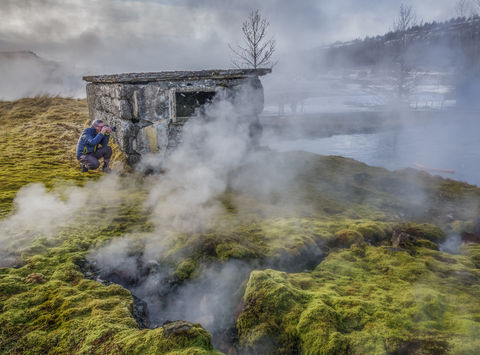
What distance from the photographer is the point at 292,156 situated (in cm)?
766

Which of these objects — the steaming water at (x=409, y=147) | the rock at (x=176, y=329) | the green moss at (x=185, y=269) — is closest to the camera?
the rock at (x=176, y=329)

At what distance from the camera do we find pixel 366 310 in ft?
7.40

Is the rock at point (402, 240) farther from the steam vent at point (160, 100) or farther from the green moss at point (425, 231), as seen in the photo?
the steam vent at point (160, 100)

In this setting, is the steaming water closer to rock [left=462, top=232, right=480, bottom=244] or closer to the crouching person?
rock [left=462, top=232, right=480, bottom=244]

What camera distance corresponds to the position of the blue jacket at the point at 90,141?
5855 millimetres

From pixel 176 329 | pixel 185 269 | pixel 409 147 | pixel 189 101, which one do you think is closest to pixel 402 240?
pixel 185 269

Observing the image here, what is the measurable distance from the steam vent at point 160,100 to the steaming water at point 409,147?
5476 millimetres

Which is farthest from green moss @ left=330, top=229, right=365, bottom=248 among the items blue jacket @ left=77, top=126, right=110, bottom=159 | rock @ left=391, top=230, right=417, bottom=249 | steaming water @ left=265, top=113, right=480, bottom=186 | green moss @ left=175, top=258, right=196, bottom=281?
steaming water @ left=265, top=113, right=480, bottom=186

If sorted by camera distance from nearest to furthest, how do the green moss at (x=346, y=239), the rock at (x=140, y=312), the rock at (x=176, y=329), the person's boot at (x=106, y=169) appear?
the rock at (x=176, y=329) < the rock at (x=140, y=312) < the green moss at (x=346, y=239) < the person's boot at (x=106, y=169)

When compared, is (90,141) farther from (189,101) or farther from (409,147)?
(409,147)

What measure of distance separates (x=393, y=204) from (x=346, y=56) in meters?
59.1

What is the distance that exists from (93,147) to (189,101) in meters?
2.07

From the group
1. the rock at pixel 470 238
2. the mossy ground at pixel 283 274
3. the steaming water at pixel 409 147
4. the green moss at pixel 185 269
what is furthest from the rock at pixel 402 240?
the steaming water at pixel 409 147

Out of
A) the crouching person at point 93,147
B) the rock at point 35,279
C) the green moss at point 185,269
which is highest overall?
the crouching person at point 93,147
